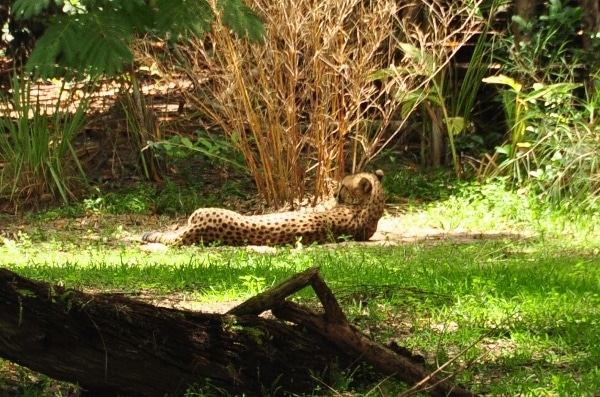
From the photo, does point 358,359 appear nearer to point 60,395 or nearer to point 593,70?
point 60,395

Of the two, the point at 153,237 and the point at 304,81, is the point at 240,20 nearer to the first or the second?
the point at 153,237

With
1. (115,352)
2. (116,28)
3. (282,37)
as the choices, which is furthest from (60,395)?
(282,37)

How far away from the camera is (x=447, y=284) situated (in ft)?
23.3

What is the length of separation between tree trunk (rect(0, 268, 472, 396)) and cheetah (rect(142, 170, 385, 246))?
5561mm

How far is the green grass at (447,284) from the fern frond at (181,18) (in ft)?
5.44

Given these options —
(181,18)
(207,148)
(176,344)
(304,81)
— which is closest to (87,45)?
(181,18)

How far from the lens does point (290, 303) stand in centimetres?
492

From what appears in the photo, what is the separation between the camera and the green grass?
215 inches

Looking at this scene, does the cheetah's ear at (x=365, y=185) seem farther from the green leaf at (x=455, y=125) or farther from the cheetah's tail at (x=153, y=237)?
the green leaf at (x=455, y=125)

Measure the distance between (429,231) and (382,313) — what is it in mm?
5207

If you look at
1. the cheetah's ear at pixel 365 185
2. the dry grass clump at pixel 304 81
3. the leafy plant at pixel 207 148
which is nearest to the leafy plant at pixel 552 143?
the dry grass clump at pixel 304 81

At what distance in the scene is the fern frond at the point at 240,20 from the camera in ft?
17.7

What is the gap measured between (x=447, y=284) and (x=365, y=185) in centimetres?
419

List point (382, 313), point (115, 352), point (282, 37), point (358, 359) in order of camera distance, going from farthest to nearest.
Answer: point (282, 37) → point (382, 313) → point (358, 359) → point (115, 352)
